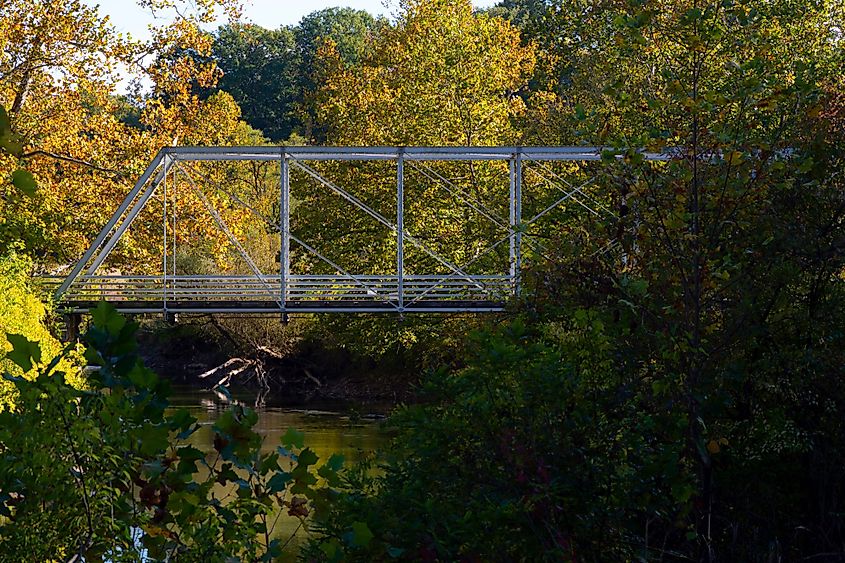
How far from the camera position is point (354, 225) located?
2753 cm

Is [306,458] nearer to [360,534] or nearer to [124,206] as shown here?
[360,534]

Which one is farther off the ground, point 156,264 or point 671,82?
point 671,82

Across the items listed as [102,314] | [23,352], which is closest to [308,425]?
[102,314]

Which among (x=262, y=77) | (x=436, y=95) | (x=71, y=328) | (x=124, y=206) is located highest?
(x=262, y=77)

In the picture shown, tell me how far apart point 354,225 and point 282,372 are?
16.0ft

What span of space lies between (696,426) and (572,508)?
72cm

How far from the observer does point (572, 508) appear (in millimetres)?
5398

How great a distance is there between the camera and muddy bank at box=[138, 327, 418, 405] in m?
27.7

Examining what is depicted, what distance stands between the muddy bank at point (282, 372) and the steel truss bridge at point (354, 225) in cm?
227

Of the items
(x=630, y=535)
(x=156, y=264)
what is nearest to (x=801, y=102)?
(x=630, y=535)

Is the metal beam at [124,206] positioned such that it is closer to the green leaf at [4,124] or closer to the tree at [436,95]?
the tree at [436,95]

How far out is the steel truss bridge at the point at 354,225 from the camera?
19422 millimetres

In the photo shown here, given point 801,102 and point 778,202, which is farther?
point 778,202

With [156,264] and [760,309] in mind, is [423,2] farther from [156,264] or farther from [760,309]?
[760,309]
